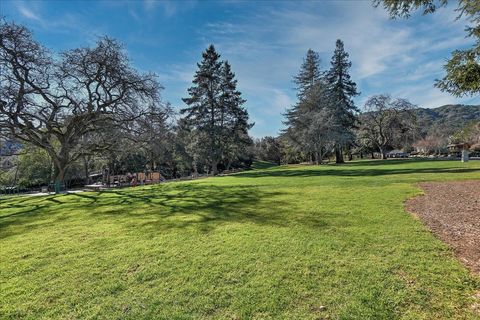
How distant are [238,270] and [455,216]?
5747mm

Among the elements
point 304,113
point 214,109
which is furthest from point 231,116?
point 304,113

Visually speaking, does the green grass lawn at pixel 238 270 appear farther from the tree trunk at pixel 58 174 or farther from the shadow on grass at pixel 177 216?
the tree trunk at pixel 58 174

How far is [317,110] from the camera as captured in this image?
37.5 meters

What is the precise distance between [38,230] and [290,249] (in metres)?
6.07

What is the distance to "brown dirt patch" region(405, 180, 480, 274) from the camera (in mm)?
4523

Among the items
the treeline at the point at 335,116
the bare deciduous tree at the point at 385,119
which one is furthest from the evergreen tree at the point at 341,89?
the bare deciduous tree at the point at 385,119

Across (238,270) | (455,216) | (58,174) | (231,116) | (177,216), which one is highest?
(231,116)

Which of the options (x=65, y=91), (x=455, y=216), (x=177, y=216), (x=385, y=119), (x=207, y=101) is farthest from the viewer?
(x=385, y=119)

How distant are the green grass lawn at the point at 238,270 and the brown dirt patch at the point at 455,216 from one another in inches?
11.4

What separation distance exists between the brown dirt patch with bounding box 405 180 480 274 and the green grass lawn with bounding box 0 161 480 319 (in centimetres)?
29

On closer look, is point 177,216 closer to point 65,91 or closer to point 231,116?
point 65,91

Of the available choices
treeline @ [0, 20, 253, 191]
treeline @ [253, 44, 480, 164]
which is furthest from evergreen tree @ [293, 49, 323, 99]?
treeline @ [0, 20, 253, 191]

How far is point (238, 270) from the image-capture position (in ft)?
12.8

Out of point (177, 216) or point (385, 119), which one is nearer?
point (177, 216)
